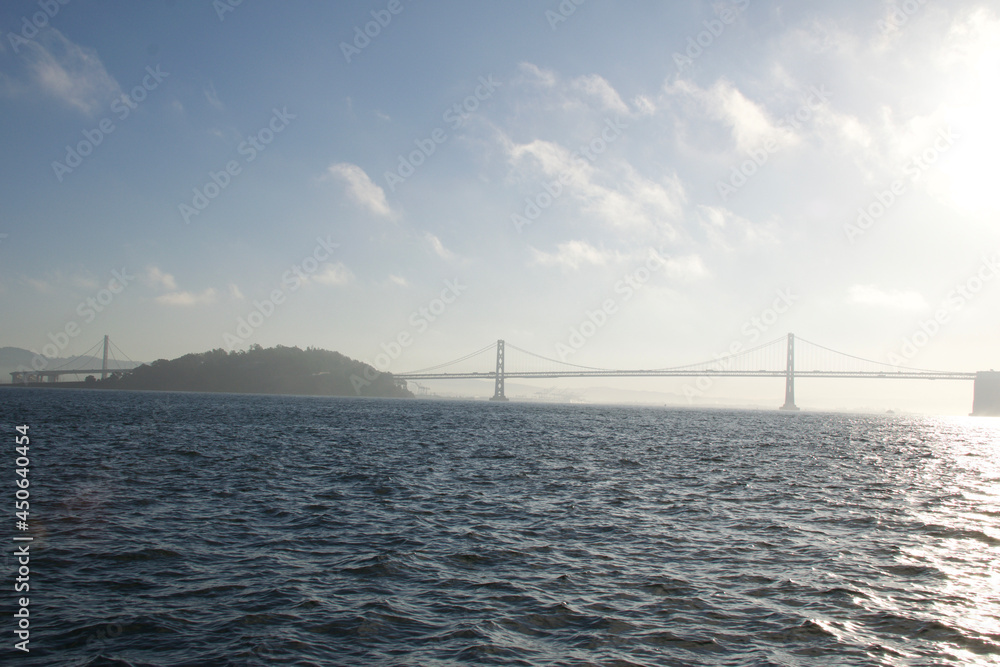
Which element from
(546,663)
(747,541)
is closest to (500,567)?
(546,663)

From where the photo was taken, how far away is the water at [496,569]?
787 centimetres

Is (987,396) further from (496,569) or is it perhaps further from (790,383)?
(496,569)

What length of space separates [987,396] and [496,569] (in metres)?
224

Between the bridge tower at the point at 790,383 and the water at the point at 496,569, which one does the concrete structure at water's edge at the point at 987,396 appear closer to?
the bridge tower at the point at 790,383

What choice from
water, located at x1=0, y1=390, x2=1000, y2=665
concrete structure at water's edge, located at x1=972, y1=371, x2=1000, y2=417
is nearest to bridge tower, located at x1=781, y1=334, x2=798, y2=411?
concrete structure at water's edge, located at x1=972, y1=371, x2=1000, y2=417

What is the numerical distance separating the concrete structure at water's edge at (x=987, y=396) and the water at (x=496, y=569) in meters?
192

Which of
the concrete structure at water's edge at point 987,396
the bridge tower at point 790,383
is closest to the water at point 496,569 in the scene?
the bridge tower at point 790,383

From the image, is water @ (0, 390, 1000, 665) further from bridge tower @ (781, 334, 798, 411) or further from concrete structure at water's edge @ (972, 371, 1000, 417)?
concrete structure at water's edge @ (972, 371, 1000, 417)

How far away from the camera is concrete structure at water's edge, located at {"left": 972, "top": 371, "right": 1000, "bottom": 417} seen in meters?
172

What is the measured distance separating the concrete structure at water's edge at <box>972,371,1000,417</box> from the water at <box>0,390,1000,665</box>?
192 m

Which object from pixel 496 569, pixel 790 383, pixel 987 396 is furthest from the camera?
pixel 987 396

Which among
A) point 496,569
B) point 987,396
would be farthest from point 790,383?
point 496,569

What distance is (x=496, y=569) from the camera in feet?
36.9

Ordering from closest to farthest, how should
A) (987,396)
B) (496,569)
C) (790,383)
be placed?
(496,569) < (790,383) < (987,396)
